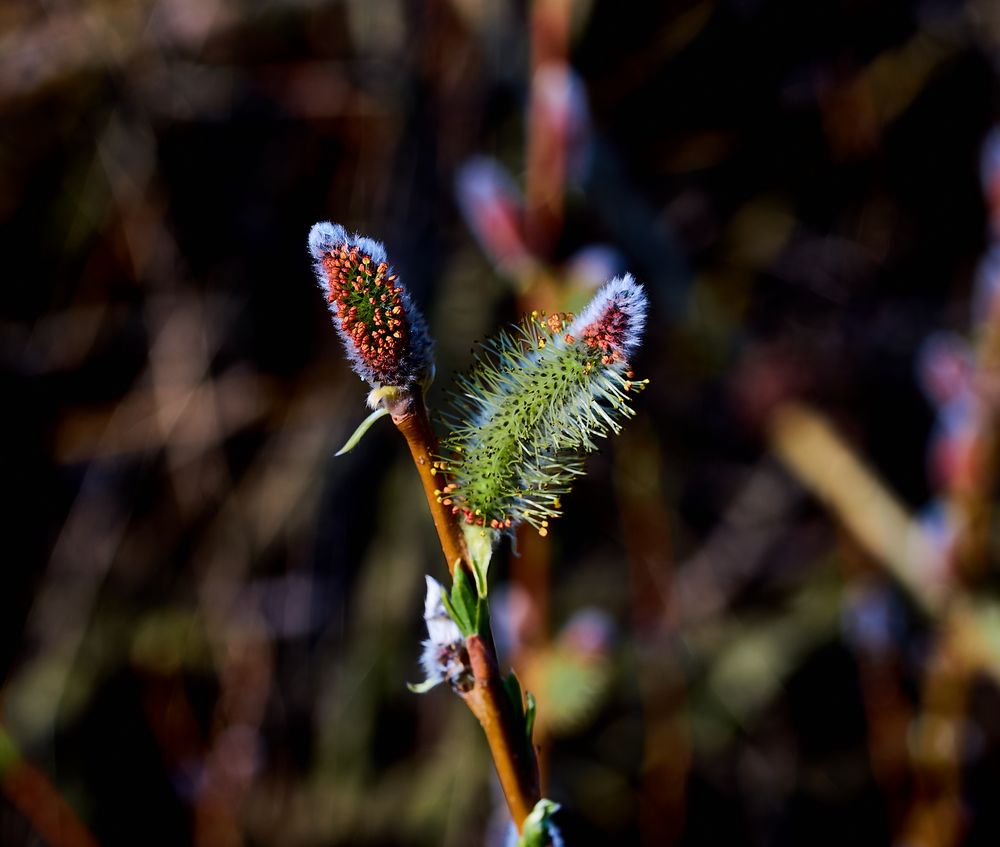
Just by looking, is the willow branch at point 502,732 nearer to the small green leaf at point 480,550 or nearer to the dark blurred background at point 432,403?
the small green leaf at point 480,550

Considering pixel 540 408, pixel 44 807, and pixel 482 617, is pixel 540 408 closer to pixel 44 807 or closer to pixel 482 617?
pixel 482 617

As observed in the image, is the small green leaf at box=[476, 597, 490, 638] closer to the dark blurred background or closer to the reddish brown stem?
the reddish brown stem

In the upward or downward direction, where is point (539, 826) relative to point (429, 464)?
downward

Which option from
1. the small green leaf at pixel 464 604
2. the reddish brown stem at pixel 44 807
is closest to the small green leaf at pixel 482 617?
the small green leaf at pixel 464 604

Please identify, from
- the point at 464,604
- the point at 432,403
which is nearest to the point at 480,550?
the point at 464,604

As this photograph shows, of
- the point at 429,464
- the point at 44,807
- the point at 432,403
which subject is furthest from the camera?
the point at 432,403

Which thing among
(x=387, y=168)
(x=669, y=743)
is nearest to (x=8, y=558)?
(x=387, y=168)
